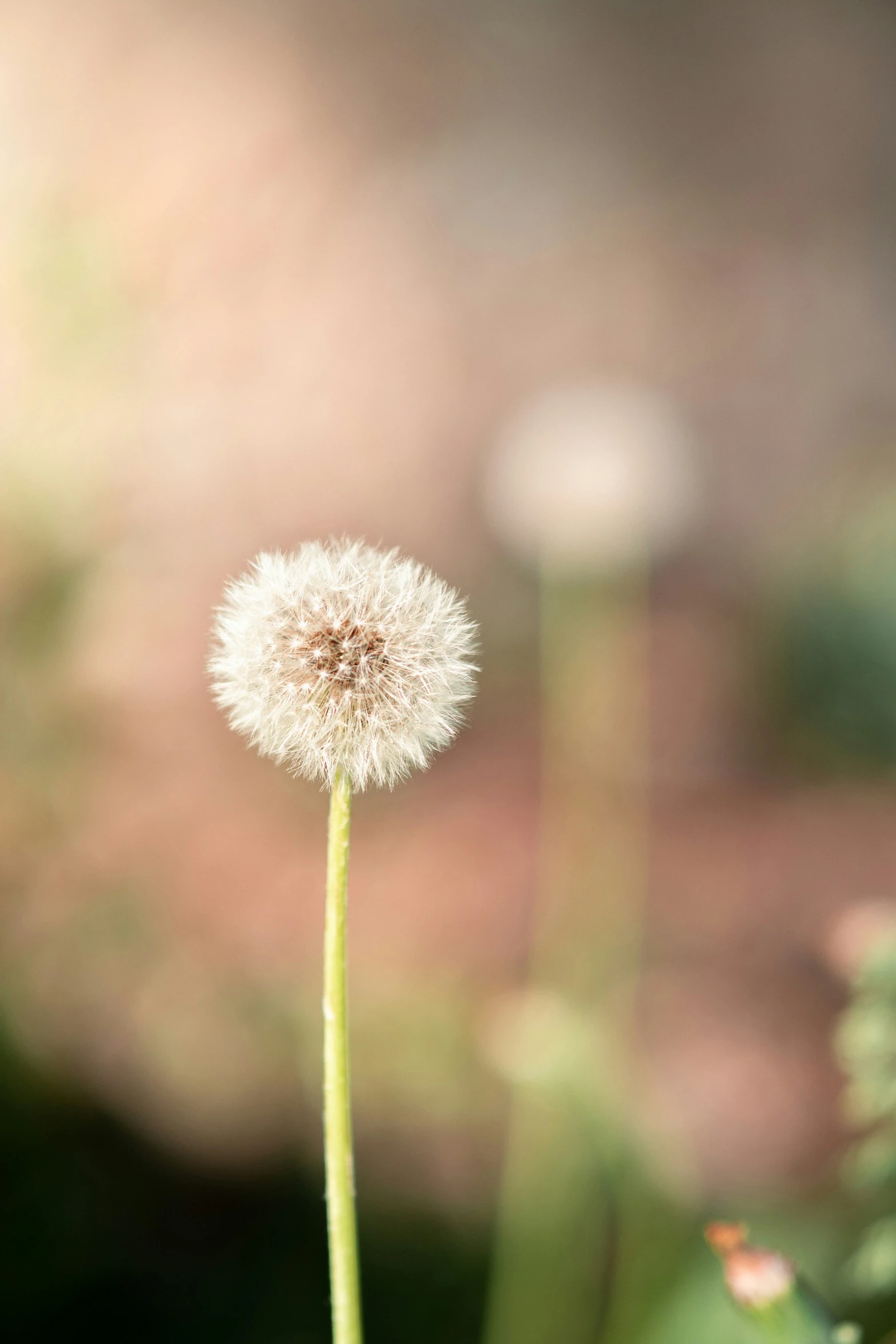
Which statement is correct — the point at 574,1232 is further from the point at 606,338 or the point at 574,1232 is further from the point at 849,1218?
the point at 606,338

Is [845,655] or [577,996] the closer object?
[577,996]

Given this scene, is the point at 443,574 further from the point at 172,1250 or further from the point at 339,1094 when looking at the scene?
the point at 339,1094

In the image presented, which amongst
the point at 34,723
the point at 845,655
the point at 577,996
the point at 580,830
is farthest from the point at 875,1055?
the point at 845,655

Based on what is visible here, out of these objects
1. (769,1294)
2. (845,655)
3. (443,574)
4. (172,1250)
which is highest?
(443,574)

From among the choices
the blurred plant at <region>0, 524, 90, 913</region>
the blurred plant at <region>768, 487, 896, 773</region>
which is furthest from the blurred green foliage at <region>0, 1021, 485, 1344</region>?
the blurred plant at <region>768, 487, 896, 773</region>

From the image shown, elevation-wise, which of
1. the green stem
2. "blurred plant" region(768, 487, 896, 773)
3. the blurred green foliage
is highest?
"blurred plant" region(768, 487, 896, 773)

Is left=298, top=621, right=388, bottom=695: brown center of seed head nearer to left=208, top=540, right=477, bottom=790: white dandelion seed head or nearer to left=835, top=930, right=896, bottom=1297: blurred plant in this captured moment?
left=208, top=540, right=477, bottom=790: white dandelion seed head

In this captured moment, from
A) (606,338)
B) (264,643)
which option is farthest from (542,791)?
(264,643)
